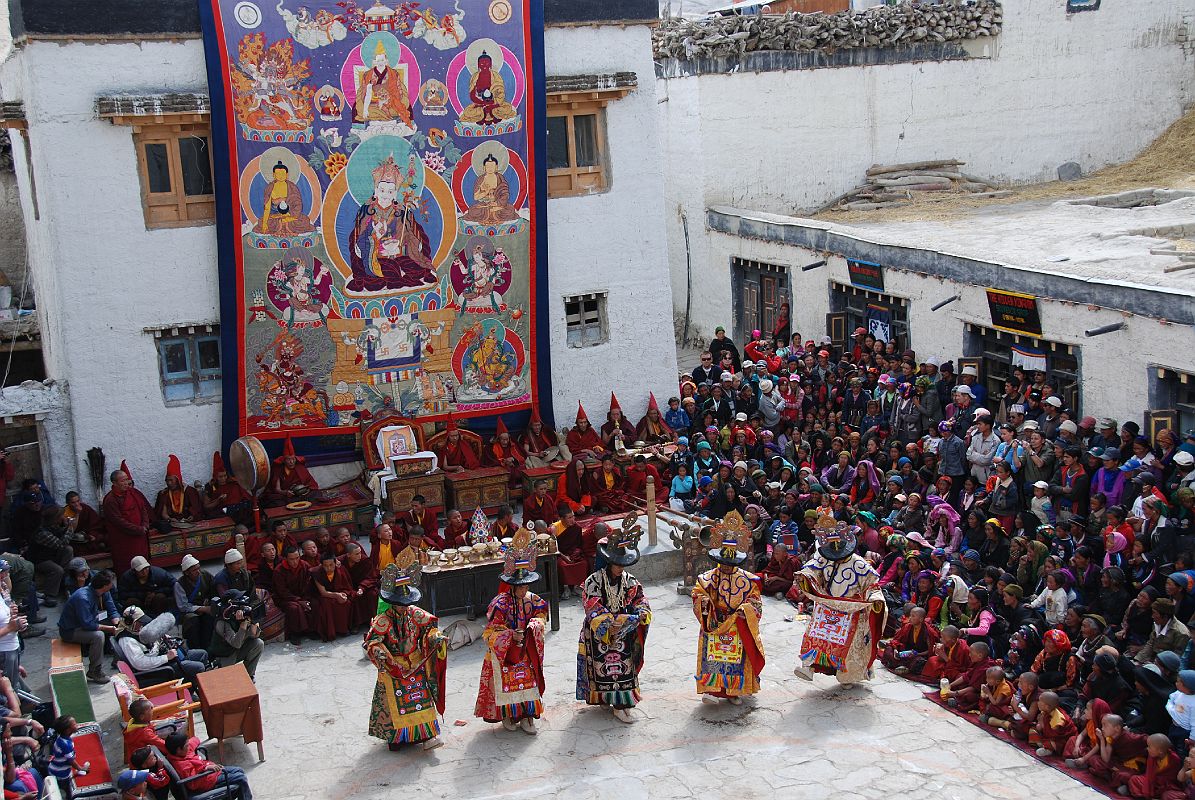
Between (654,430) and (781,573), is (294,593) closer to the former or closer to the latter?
(781,573)

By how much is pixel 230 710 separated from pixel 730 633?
12.1 ft

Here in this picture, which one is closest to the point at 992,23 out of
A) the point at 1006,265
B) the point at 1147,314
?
the point at 1006,265

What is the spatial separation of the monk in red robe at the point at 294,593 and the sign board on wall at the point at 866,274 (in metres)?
8.31

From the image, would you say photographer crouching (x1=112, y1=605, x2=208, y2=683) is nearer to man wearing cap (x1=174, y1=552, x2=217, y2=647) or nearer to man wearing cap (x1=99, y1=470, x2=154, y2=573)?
man wearing cap (x1=174, y1=552, x2=217, y2=647)

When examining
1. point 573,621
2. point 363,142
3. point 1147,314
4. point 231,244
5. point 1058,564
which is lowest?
point 573,621

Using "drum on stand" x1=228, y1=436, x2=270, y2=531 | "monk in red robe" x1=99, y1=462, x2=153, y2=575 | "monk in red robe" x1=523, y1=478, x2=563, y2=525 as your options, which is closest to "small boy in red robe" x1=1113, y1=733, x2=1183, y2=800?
"monk in red robe" x1=523, y1=478, x2=563, y2=525

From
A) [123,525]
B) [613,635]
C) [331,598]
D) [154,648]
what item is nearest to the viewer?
[613,635]

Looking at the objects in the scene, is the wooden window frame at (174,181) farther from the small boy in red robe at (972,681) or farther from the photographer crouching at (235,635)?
the small boy in red robe at (972,681)

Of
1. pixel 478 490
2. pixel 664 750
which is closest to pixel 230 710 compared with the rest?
pixel 664 750

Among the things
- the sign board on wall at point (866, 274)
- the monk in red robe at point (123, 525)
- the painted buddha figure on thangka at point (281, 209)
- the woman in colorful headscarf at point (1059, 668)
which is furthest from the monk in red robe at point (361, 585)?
the sign board on wall at point (866, 274)

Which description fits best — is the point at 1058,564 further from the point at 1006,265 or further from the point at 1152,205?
the point at 1152,205

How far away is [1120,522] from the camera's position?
10.6 m

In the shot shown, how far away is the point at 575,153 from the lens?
53.4 ft

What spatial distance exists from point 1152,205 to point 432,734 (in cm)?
1468
